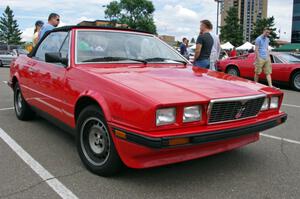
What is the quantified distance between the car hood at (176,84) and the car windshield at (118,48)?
0.36m

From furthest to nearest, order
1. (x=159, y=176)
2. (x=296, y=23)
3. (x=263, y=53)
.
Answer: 1. (x=296, y=23)
2. (x=263, y=53)
3. (x=159, y=176)

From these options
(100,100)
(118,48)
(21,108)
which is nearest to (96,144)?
(100,100)

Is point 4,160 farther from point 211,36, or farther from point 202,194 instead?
point 211,36

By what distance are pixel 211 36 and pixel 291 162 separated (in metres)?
3.65

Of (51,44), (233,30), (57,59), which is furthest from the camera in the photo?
(233,30)

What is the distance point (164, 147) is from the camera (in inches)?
101

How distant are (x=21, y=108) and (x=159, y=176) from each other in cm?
A: 308

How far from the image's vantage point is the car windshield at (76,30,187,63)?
150 inches

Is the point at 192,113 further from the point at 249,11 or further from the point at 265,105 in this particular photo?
the point at 249,11

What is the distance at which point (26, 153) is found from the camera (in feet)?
12.5

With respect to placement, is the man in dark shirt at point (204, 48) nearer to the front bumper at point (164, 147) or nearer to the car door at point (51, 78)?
the car door at point (51, 78)

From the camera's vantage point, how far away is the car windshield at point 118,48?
3.81m

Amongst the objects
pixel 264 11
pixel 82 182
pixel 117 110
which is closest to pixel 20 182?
pixel 82 182

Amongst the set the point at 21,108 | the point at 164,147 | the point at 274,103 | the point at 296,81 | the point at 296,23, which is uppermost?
the point at 296,23
